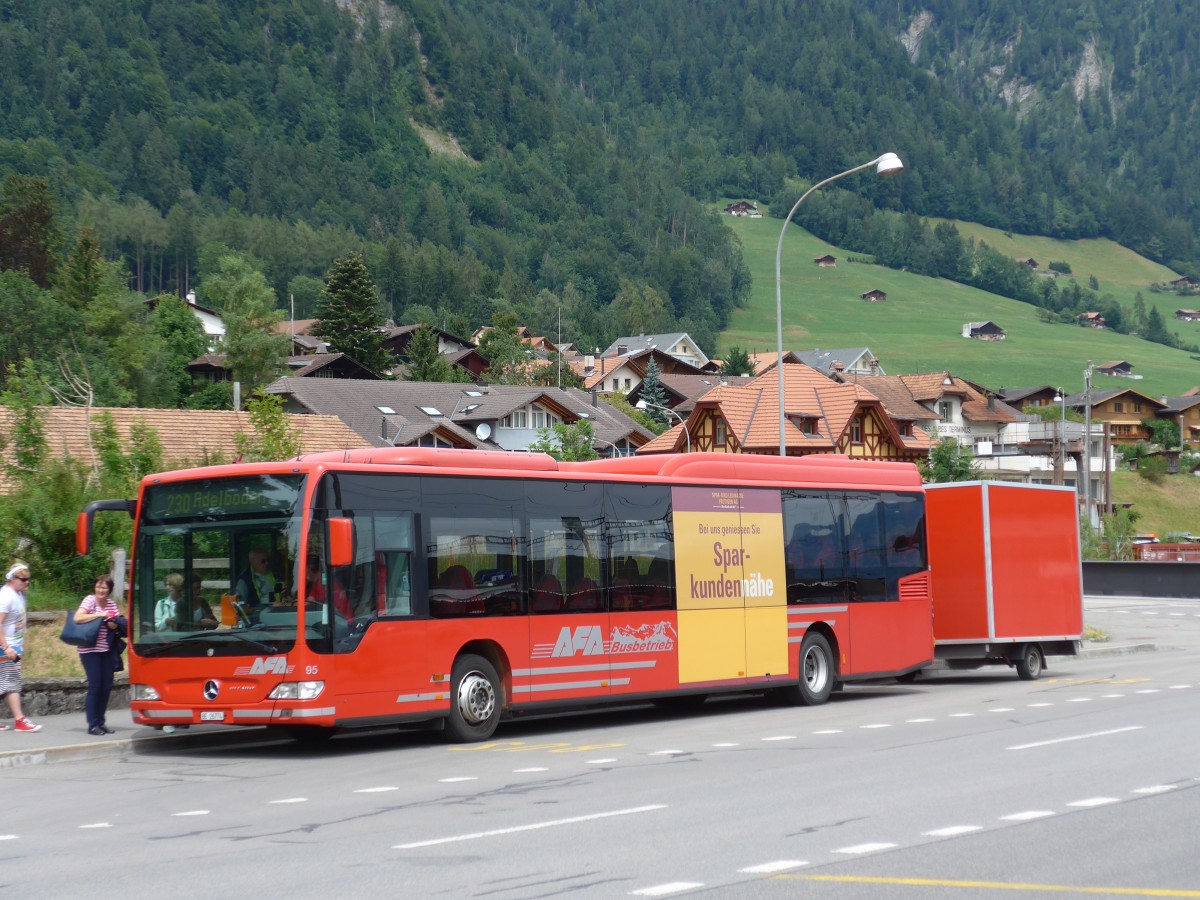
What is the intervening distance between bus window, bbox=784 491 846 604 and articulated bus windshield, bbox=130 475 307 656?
774 centimetres

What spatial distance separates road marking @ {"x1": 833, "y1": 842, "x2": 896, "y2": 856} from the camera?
30.9ft

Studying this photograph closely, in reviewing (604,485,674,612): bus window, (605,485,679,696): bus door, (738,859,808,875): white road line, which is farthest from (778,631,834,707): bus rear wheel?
(738,859,808,875): white road line

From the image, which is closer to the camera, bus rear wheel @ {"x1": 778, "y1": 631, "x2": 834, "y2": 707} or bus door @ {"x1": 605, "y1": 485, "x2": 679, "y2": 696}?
bus door @ {"x1": 605, "y1": 485, "x2": 679, "y2": 696}

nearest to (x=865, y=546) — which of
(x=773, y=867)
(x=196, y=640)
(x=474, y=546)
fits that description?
(x=474, y=546)

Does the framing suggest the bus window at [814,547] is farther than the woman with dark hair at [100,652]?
Yes

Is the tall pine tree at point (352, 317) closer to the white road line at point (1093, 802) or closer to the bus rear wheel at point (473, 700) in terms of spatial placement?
the bus rear wheel at point (473, 700)

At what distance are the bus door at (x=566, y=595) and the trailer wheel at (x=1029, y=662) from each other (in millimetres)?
9265

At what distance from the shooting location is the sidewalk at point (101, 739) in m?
15.2

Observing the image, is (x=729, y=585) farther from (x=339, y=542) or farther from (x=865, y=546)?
(x=339, y=542)

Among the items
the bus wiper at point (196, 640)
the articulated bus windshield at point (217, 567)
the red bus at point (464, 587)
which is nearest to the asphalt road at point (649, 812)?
the red bus at point (464, 587)

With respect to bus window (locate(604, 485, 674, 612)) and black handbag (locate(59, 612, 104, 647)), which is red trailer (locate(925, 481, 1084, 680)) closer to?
bus window (locate(604, 485, 674, 612))

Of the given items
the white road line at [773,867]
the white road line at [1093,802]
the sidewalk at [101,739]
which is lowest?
the white road line at [1093,802]

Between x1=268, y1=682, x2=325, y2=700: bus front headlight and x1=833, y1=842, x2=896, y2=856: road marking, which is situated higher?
x1=268, y1=682, x2=325, y2=700: bus front headlight

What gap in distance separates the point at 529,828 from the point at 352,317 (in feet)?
414
